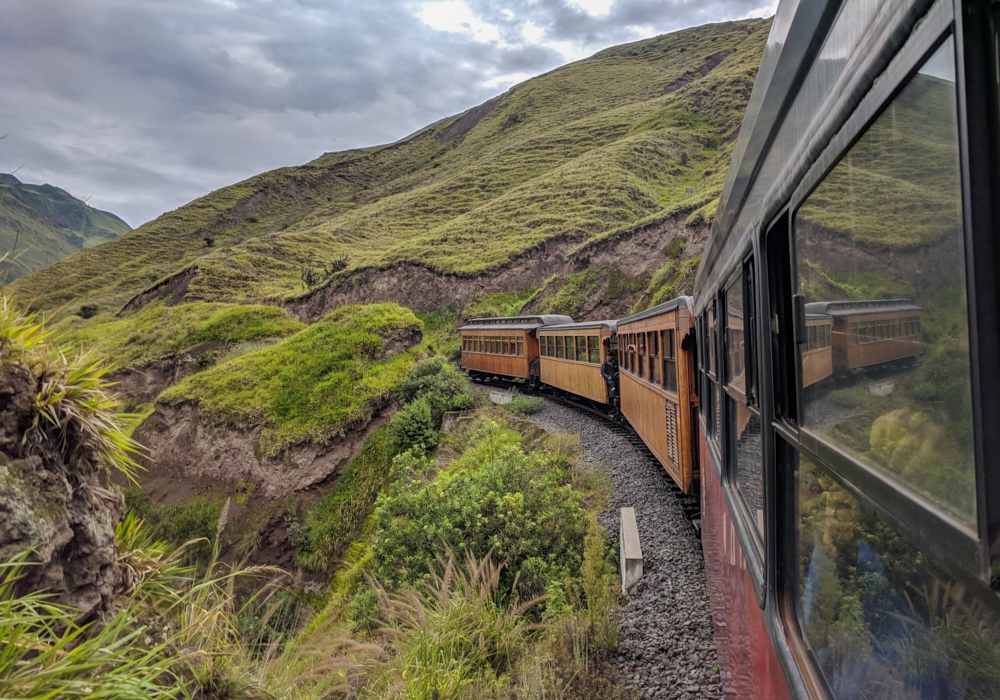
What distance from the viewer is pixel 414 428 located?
15.1m

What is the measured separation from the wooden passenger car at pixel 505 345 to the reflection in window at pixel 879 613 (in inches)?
662

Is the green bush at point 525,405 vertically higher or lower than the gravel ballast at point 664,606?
higher

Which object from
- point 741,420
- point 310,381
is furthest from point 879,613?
point 310,381

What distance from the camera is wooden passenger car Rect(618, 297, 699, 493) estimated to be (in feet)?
21.0

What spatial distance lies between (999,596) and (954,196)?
460 millimetres

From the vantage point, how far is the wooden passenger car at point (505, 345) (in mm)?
18781

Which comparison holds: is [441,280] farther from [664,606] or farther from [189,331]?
[664,606]

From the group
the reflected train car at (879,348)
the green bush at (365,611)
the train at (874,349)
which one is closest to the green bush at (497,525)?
the green bush at (365,611)

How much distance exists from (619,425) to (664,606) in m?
7.62

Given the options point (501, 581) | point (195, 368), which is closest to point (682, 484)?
point (501, 581)

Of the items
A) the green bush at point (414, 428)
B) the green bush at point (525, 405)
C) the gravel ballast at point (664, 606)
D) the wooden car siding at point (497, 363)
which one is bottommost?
the gravel ballast at point (664, 606)

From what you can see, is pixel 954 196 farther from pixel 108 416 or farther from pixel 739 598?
pixel 108 416

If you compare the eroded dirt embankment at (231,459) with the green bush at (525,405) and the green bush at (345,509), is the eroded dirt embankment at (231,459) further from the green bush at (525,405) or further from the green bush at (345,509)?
the green bush at (525,405)

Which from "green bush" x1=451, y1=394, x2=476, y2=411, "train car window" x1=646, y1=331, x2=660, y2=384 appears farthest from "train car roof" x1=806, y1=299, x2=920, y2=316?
"green bush" x1=451, y1=394, x2=476, y2=411
